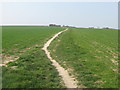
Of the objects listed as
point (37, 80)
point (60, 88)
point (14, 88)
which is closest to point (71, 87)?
point (60, 88)

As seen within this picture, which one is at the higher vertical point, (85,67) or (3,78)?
(3,78)

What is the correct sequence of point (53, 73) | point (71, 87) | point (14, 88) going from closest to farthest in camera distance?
1. point (14, 88)
2. point (71, 87)
3. point (53, 73)

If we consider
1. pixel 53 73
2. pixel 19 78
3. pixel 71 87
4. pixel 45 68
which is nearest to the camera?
pixel 71 87

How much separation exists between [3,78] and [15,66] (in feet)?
11.7

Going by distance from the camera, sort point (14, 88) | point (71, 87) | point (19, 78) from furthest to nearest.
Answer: point (19, 78) < point (71, 87) < point (14, 88)

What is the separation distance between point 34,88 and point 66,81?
206cm

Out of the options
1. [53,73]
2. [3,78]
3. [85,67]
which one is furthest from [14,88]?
[85,67]

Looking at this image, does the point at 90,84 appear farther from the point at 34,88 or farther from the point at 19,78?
the point at 19,78

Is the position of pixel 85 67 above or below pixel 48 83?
below

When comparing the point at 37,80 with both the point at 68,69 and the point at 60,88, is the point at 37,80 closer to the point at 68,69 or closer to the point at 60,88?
the point at 60,88

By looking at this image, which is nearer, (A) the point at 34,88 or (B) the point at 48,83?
(A) the point at 34,88

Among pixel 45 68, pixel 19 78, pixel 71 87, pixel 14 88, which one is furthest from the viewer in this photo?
pixel 45 68

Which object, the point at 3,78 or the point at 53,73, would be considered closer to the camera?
the point at 3,78

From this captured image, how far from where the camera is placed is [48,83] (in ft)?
33.8
